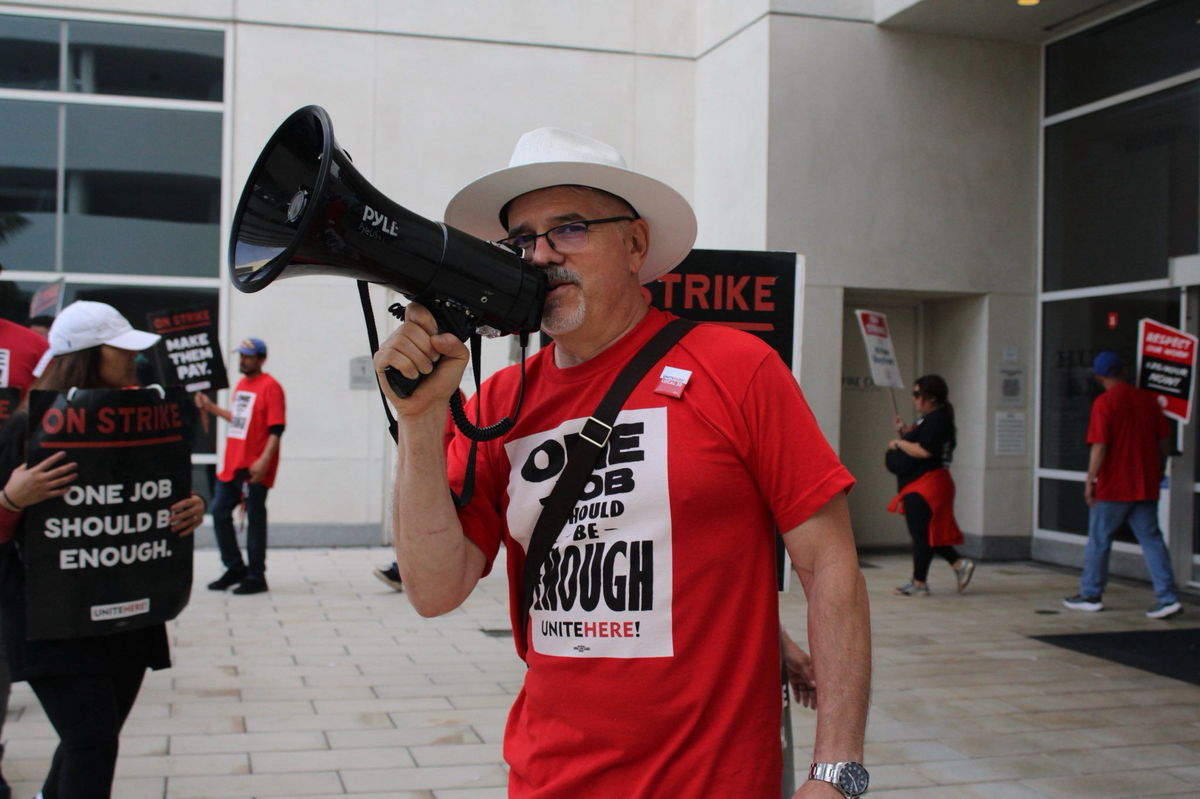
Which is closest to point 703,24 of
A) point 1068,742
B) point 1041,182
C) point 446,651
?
point 1041,182

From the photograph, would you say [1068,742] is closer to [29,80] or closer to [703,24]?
[703,24]

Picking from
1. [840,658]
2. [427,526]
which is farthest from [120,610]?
[840,658]

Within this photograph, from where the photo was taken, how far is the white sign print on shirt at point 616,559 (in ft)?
6.59

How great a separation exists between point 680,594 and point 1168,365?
7942 millimetres

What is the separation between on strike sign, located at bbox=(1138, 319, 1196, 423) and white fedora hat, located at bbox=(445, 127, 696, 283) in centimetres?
745

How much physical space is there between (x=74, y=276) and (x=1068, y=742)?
9.71m

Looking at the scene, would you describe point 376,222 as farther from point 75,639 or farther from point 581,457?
point 75,639

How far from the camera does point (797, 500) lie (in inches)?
76.8

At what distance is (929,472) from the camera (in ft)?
30.1

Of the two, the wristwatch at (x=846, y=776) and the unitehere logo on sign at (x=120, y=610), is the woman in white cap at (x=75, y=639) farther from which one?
the wristwatch at (x=846, y=776)

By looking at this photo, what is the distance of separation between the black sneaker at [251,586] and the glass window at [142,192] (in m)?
3.81

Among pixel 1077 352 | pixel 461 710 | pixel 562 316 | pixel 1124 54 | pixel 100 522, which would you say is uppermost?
pixel 1124 54

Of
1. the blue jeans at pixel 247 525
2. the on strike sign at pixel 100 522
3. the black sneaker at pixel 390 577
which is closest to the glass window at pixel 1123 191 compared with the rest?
the black sneaker at pixel 390 577

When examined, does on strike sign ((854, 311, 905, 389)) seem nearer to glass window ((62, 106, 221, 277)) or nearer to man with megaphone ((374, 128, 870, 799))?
man with megaphone ((374, 128, 870, 799))
